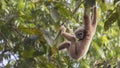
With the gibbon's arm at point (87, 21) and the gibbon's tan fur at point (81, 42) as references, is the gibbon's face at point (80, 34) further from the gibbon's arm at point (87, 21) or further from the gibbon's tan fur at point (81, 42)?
the gibbon's arm at point (87, 21)

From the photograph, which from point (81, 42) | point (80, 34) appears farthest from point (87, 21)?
point (81, 42)

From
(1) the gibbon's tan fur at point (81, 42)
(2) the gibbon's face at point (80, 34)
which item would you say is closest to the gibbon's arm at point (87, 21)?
(1) the gibbon's tan fur at point (81, 42)

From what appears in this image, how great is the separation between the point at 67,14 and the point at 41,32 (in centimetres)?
46

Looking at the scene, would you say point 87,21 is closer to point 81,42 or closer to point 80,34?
point 80,34

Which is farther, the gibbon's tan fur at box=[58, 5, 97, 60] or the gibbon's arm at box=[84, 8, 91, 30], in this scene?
the gibbon's tan fur at box=[58, 5, 97, 60]

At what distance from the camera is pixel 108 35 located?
23.4ft

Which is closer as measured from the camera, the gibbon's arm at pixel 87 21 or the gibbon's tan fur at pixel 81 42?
the gibbon's arm at pixel 87 21

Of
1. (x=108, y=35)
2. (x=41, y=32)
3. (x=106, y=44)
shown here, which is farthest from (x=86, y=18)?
(x=41, y=32)

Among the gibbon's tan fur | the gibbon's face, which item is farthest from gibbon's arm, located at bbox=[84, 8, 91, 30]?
the gibbon's face

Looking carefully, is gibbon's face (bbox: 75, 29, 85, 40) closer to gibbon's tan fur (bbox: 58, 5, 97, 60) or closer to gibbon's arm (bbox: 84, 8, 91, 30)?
gibbon's tan fur (bbox: 58, 5, 97, 60)

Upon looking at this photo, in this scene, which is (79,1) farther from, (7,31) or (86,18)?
(86,18)

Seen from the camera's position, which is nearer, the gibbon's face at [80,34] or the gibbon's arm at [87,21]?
the gibbon's arm at [87,21]

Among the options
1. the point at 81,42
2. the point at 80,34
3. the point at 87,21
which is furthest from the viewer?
the point at 81,42

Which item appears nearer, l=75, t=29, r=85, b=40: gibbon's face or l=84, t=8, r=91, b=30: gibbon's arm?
l=84, t=8, r=91, b=30: gibbon's arm
